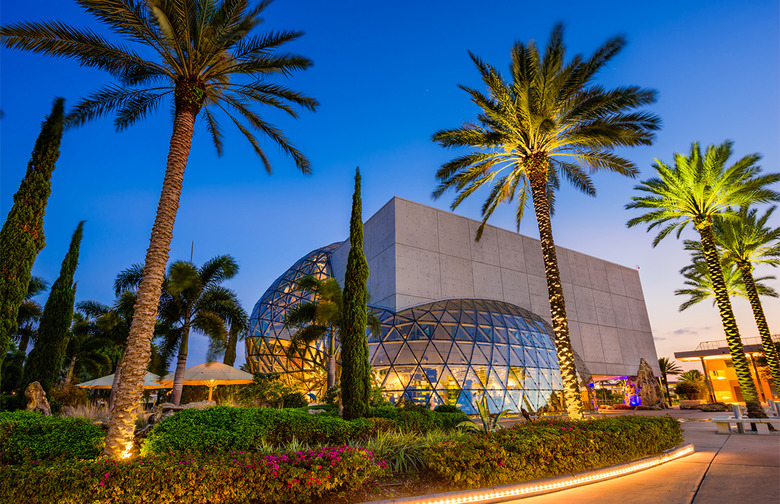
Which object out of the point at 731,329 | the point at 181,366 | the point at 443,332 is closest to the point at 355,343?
the point at 181,366

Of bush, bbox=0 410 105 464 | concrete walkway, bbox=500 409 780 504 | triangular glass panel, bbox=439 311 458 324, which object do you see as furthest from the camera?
triangular glass panel, bbox=439 311 458 324

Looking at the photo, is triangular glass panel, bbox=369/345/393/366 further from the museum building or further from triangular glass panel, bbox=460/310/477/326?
triangular glass panel, bbox=460/310/477/326

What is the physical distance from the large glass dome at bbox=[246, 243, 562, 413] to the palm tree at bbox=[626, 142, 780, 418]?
10.0 metres

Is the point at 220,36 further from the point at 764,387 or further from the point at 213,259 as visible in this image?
the point at 764,387

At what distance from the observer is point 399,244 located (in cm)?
2986

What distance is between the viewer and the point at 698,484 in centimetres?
680

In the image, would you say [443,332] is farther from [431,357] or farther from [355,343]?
[355,343]

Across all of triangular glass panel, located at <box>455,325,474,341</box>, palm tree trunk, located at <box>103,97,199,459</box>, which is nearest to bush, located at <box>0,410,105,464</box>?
palm tree trunk, located at <box>103,97,199,459</box>

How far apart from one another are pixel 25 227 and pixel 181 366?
9548mm

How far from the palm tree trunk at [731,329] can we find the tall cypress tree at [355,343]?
57.3 feet

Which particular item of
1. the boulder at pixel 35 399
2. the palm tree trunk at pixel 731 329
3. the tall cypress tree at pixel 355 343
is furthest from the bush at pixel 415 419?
the palm tree trunk at pixel 731 329

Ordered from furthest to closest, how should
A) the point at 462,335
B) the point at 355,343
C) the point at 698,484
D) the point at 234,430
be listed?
the point at 462,335
the point at 355,343
the point at 234,430
the point at 698,484

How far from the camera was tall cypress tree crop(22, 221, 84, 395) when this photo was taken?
19.8 metres

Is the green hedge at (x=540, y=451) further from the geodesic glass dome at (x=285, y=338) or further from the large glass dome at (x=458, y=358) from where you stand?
the geodesic glass dome at (x=285, y=338)
